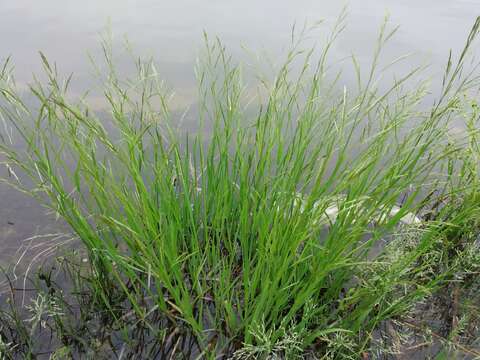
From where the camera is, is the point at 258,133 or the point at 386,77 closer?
the point at 258,133

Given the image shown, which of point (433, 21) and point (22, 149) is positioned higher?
point (433, 21)

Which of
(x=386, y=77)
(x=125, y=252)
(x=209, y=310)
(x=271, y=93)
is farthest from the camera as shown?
(x=386, y=77)

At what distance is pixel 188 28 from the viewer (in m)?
4.05

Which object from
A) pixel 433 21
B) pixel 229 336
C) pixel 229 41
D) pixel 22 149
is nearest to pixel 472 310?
pixel 229 336

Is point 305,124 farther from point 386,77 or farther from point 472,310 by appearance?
point 386,77

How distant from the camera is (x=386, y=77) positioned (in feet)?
11.4

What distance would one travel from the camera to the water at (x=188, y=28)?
3148mm

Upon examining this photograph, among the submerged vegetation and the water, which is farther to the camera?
the water

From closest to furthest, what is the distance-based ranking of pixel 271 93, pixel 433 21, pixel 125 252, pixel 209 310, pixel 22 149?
pixel 271 93
pixel 209 310
pixel 125 252
pixel 22 149
pixel 433 21

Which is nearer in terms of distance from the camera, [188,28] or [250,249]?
[250,249]

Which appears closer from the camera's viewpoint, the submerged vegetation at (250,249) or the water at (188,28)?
the submerged vegetation at (250,249)

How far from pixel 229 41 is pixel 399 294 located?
2740 mm

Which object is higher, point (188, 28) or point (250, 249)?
point (188, 28)

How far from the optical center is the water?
3148 millimetres
